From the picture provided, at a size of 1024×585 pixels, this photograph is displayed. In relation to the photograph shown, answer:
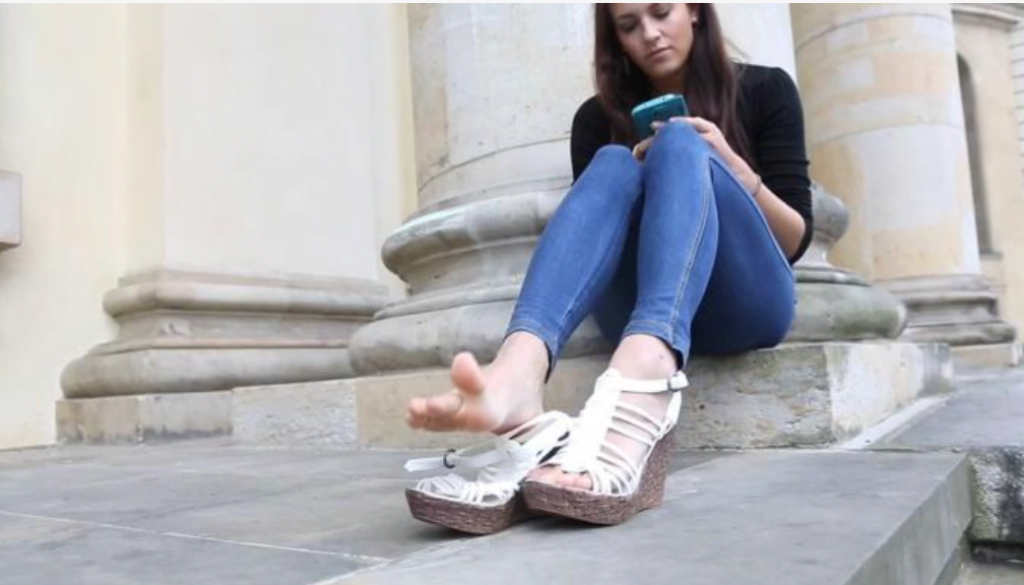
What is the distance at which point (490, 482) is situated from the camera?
123 centimetres

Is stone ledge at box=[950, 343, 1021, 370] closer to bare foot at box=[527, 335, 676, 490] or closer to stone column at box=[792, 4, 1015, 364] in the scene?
stone column at box=[792, 4, 1015, 364]

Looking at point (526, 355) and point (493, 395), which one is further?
point (526, 355)

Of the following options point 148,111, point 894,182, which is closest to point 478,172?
point 148,111

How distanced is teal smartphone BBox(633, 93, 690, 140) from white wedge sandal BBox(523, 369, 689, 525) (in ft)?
1.81

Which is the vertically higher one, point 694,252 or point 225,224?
point 225,224

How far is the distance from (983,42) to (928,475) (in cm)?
1302

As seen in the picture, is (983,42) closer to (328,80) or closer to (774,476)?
(328,80)

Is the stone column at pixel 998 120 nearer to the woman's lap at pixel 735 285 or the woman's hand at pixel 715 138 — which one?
the woman's lap at pixel 735 285

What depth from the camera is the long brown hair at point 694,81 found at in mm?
1961

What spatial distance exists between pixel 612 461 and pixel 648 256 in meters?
0.39

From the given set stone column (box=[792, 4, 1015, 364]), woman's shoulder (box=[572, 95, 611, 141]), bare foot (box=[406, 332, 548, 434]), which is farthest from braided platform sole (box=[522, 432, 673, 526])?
stone column (box=[792, 4, 1015, 364])

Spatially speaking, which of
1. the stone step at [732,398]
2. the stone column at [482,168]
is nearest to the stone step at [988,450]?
the stone step at [732,398]

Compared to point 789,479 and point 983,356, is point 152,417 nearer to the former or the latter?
point 789,479

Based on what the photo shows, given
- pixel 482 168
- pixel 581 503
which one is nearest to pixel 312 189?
pixel 482 168
